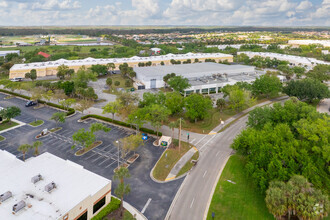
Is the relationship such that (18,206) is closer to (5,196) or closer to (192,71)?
(5,196)

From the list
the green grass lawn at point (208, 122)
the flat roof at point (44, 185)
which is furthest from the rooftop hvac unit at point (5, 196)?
the green grass lawn at point (208, 122)

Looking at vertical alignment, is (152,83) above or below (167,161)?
above

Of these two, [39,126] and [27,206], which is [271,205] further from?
[39,126]

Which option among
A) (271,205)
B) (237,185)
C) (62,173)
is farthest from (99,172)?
(271,205)

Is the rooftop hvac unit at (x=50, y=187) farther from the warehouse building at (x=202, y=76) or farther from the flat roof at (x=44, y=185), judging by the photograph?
the warehouse building at (x=202, y=76)

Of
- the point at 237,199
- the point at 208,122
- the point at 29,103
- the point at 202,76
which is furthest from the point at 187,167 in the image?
the point at 202,76

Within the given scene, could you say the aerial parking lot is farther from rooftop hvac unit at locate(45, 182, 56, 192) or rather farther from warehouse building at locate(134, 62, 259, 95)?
warehouse building at locate(134, 62, 259, 95)

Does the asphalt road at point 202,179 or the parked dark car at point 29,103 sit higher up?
the parked dark car at point 29,103

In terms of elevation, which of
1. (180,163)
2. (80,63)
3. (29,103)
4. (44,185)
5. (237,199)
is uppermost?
(80,63)
